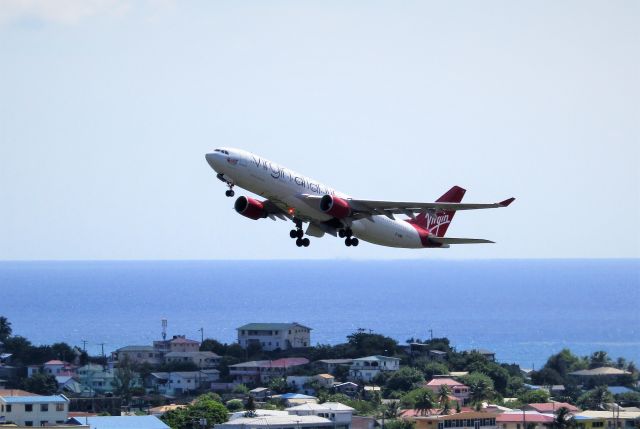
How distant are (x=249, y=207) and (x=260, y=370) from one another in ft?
239

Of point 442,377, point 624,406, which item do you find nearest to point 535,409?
point 624,406

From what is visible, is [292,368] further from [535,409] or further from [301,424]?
[301,424]

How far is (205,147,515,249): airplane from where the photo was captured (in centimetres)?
5744

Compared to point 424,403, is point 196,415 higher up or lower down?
lower down

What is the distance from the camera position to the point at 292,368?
5320 inches

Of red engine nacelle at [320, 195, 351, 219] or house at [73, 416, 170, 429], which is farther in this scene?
house at [73, 416, 170, 429]

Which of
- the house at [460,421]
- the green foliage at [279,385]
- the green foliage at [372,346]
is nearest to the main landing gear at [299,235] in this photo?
the house at [460,421]

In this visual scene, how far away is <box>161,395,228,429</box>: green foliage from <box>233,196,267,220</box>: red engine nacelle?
3149cm

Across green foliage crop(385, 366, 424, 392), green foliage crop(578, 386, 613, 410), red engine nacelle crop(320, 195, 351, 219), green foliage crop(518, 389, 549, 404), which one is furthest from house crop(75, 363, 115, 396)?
red engine nacelle crop(320, 195, 351, 219)

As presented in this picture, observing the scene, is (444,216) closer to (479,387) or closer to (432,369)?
(479,387)

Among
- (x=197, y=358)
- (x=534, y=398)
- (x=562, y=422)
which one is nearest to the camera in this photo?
(x=562, y=422)

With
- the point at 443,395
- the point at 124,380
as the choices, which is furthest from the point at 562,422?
the point at 124,380

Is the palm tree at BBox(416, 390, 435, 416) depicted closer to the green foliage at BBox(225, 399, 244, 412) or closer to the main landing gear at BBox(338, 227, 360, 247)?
the green foliage at BBox(225, 399, 244, 412)

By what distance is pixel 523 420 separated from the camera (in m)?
97.6
